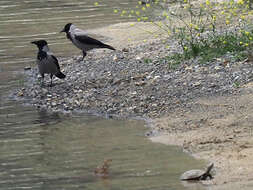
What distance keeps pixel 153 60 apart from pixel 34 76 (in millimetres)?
2565

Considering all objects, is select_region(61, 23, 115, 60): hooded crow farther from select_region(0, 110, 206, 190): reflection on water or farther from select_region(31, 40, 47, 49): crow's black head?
select_region(0, 110, 206, 190): reflection on water

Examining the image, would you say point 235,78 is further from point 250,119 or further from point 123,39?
point 123,39

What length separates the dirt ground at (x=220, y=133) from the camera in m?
7.17

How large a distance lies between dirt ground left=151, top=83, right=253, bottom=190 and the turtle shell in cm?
13

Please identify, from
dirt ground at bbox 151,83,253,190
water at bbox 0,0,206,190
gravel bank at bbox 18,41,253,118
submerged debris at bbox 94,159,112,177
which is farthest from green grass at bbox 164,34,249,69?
submerged debris at bbox 94,159,112,177

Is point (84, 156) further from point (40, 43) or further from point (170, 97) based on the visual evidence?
point (40, 43)

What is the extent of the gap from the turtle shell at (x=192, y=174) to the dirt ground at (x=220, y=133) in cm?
13

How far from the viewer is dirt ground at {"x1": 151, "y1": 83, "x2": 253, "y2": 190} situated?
23.5 feet

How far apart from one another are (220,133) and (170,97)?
1872 mm

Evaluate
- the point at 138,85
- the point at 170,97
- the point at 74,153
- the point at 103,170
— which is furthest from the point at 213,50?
the point at 103,170

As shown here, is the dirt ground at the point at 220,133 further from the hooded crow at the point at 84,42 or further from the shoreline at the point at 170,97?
the hooded crow at the point at 84,42

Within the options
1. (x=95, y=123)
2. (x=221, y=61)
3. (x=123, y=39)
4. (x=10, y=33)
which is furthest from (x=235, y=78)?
(x=10, y=33)

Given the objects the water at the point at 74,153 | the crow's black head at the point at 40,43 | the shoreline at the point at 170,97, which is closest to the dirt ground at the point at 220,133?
the shoreline at the point at 170,97

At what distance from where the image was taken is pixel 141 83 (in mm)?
11156
